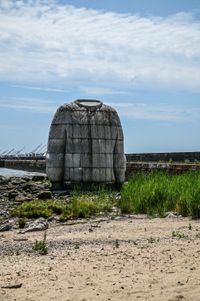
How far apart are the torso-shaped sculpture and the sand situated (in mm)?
6469

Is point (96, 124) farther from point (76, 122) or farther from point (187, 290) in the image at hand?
point (187, 290)

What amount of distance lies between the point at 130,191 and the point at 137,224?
2658mm

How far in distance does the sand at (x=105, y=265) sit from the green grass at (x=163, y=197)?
5.20ft

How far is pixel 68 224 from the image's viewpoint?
398 inches

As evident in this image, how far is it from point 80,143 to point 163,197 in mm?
4418

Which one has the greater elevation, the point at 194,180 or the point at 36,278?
the point at 194,180

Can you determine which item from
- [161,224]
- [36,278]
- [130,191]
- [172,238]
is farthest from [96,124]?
[36,278]

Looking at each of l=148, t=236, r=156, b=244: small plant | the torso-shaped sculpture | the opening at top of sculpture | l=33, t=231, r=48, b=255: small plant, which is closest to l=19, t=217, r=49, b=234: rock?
l=33, t=231, r=48, b=255: small plant

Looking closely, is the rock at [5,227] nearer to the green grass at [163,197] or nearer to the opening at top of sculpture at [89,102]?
the green grass at [163,197]

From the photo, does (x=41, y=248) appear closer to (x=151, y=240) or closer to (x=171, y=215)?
(x=151, y=240)

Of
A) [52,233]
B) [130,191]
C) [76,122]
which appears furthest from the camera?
[76,122]

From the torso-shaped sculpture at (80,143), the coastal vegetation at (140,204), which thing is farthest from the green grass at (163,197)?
the torso-shaped sculpture at (80,143)

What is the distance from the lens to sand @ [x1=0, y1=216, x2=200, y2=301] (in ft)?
18.2

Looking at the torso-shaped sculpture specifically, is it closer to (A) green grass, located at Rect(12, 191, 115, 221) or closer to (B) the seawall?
(A) green grass, located at Rect(12, 191, 115, 221)
